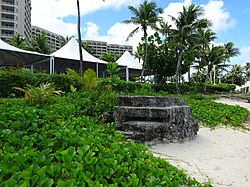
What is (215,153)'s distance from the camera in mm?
5219

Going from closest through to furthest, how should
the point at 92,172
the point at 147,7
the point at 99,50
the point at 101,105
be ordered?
1. the point at 92,172
2. the point at 101,105
3. the point at 147,7
4. the point at 99,50

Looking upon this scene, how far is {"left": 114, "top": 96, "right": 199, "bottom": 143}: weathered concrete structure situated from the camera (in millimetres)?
5461

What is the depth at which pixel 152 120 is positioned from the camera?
593 centimetres

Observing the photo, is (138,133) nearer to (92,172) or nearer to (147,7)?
(92,172)

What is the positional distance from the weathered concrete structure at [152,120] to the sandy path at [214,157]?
26cm

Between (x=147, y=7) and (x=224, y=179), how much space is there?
26.3m

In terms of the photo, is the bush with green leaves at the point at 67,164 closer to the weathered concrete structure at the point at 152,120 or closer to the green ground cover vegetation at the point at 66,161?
the green ground cover vegetation at the point at 66,161

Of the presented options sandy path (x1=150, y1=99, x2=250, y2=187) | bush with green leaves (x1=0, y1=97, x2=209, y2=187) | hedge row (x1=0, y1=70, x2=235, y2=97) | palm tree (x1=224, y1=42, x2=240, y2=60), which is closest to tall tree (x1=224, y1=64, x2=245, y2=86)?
palm tree (x1=224, y1=42, x2=240, y2=60)

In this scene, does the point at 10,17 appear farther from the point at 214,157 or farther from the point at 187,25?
the point at 214,157

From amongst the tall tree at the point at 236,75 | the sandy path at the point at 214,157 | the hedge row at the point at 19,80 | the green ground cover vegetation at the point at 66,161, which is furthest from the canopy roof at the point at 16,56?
the tall tree at the point at 236,75

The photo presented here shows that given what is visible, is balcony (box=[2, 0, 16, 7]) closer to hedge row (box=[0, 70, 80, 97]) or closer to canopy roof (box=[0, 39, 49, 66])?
canopy roof (box=[0, 39, 49, 66])

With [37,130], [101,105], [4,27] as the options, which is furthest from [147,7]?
[4,27]

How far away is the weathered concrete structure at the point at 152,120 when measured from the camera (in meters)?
5.46

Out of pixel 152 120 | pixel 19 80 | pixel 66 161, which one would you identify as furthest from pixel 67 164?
pixel 19 80
